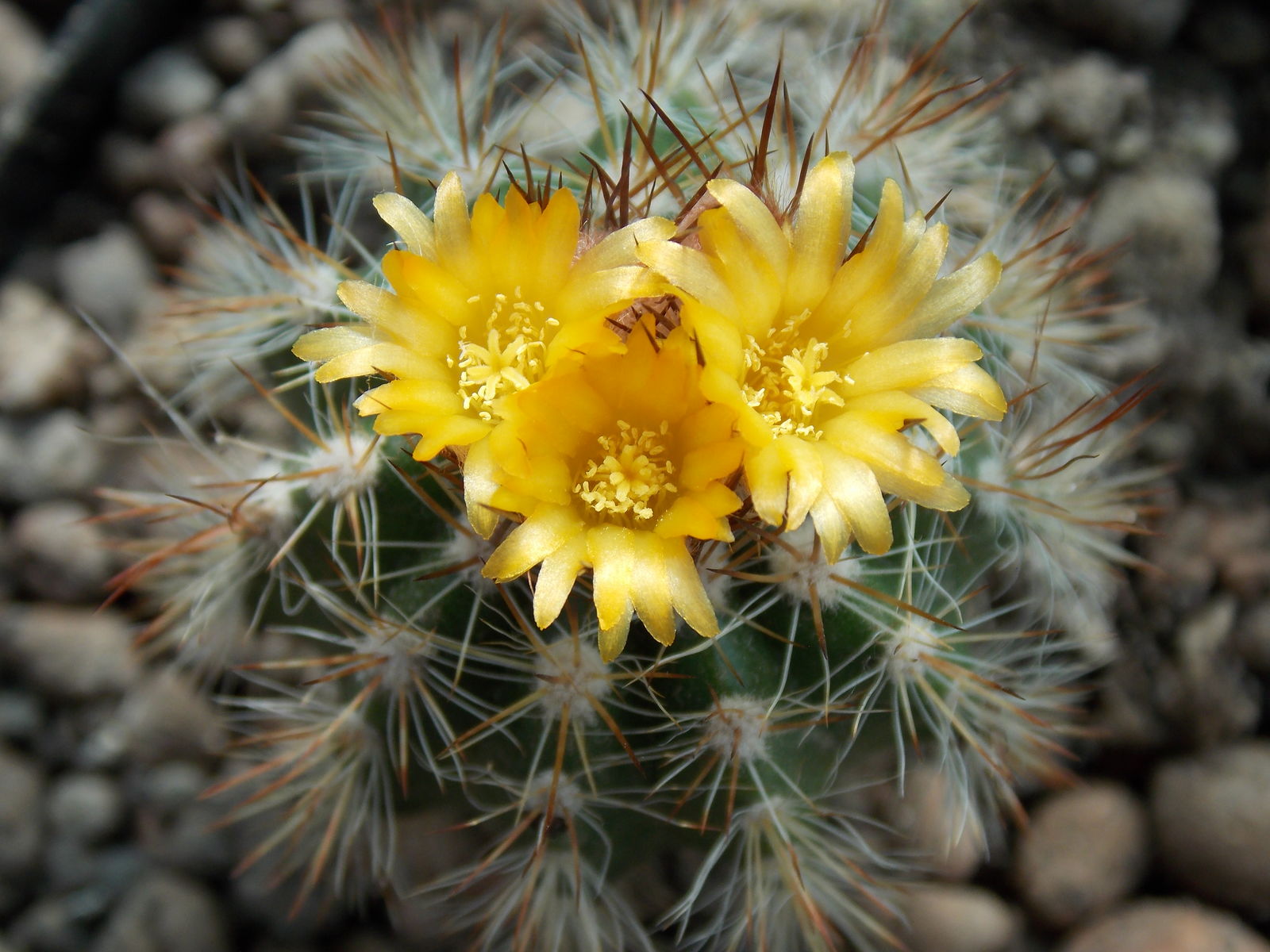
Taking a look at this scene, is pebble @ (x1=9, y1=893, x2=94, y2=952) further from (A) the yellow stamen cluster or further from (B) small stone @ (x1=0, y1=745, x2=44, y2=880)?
(A) the yellow stamen cluster

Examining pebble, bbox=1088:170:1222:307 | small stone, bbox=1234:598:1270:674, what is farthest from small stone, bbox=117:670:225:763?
pebble, bbox=1088:170:1222:307

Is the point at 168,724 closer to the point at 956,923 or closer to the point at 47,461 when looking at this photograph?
the point at 47,461

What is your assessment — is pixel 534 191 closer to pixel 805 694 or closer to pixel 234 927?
pixel 805 694

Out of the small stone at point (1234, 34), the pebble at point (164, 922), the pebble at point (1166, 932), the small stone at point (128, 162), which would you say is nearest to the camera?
the pebble at point (1166, 932)

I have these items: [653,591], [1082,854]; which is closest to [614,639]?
[653,591]

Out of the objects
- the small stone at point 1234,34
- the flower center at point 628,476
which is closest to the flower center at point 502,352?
the flower center at point 628,476

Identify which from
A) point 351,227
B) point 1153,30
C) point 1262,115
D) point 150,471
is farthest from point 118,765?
point 1262,115

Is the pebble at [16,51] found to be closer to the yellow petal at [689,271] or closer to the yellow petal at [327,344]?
the yellow petal at [327,344]
